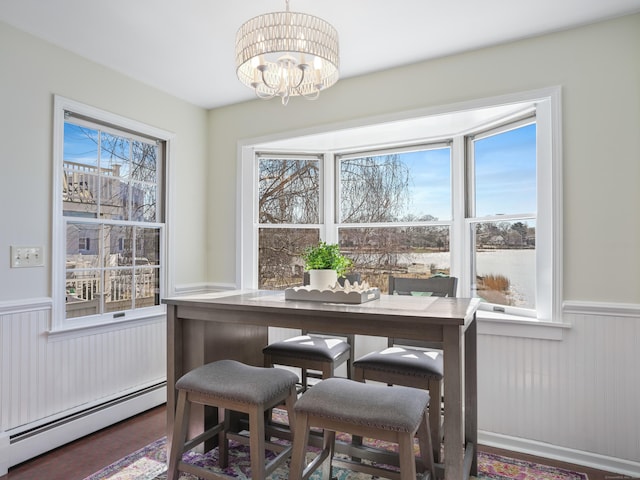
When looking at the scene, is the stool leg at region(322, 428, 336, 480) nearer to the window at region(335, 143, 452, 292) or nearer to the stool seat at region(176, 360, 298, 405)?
the stool seat at region(176, 360, 298, 405)

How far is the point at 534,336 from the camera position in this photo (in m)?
2.45

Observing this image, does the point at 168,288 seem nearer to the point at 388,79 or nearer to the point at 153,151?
the point at 153,151

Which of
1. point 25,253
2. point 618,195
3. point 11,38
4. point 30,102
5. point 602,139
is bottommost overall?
point 25,253

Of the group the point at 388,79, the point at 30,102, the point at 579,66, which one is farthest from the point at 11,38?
the point at 579,66

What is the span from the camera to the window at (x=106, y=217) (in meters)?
2.65

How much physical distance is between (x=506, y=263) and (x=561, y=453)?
1173mm

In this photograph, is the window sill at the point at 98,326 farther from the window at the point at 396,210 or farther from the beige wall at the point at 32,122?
the window at the point at 396,210

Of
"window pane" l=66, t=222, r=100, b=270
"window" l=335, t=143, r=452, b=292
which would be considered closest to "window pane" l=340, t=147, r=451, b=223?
"window" l=335, t=143, r=452, b=292

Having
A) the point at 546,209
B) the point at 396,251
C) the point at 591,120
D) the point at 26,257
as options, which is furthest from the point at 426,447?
the point at 26,257

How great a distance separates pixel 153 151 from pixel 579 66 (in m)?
3.06

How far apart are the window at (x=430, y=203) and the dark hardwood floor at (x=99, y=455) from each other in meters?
0.86

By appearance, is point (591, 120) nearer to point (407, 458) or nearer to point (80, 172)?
point (407, 458)

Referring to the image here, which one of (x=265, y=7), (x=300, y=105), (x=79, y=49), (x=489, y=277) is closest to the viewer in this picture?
(x=265, y=7)

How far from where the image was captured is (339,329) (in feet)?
5.63
